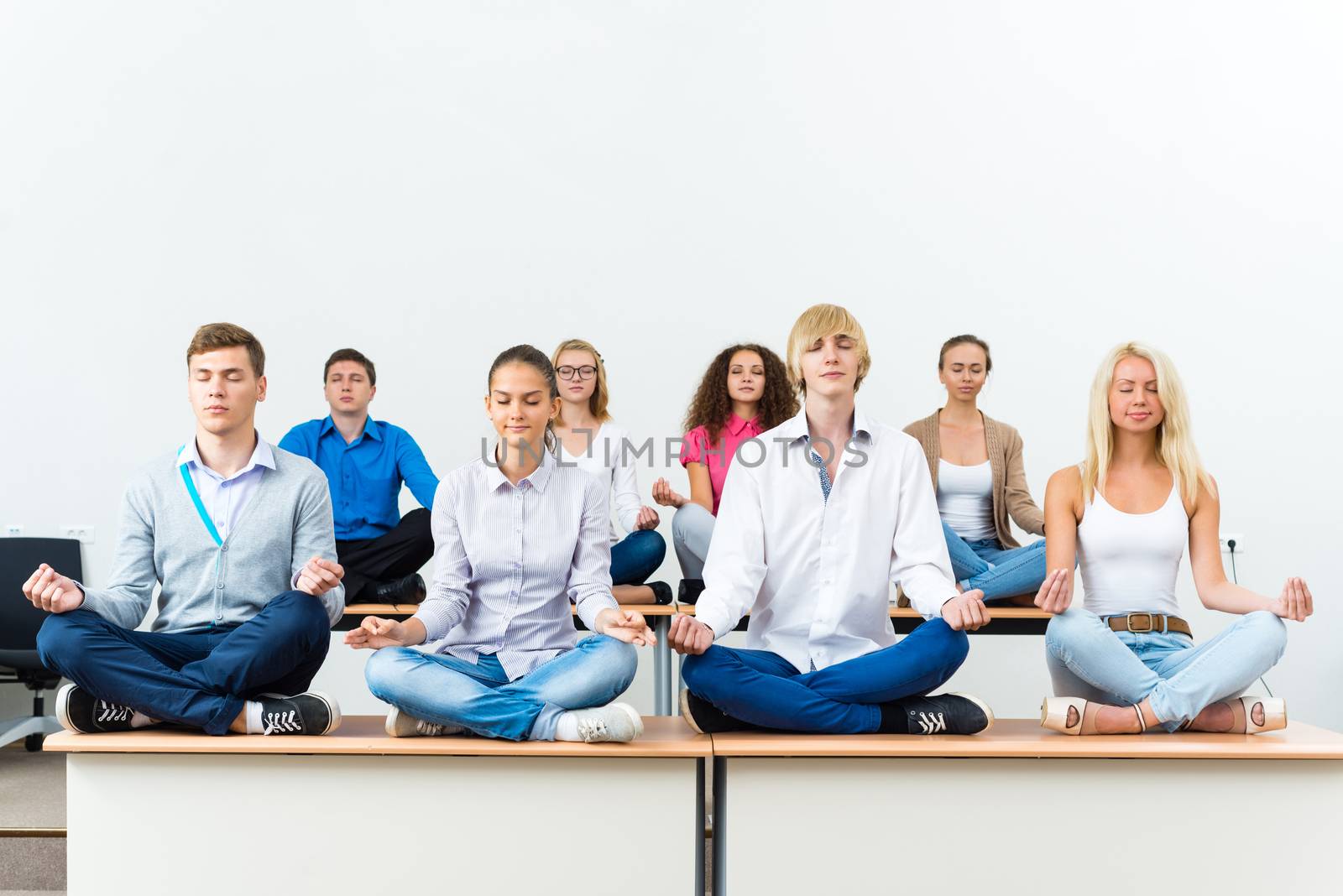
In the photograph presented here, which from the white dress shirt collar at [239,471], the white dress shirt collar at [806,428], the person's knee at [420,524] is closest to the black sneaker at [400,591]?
the person's knee at [420,524]

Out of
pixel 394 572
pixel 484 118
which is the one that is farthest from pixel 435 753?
pixel 484 118

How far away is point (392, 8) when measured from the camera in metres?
4.65

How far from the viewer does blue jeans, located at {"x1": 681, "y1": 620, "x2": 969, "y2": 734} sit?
1.98 metres

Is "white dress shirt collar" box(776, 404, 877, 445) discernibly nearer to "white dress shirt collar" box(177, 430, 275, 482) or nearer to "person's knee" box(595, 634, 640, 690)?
"person's knee" box(595, 634, 640, 690)

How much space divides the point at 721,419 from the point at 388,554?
1.24 meters

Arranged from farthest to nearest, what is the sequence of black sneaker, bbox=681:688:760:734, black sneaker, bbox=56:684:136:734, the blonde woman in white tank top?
the blonde woman in white tank top < black sneaker, bbox=681:688:760:734 < black sneaker, bbox=56:684:136:734

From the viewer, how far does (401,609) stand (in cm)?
341

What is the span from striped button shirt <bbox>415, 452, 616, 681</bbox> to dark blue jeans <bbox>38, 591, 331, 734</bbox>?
→ 26cm

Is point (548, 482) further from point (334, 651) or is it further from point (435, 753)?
point (334, 651)

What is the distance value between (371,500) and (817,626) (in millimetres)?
1994

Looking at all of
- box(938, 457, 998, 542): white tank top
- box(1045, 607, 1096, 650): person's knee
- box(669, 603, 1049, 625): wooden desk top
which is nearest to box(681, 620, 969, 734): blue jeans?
box(1045, 607, 1096, 650): person's knee

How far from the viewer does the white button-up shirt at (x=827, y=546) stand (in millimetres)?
2244

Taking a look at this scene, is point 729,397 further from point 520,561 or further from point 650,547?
point 520,561

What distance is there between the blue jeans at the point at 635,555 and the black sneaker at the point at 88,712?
5.87 ft
